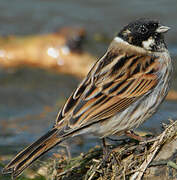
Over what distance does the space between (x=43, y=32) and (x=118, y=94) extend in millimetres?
7796

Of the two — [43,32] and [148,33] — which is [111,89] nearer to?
[148,33]

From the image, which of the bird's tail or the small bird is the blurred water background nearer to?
the small bird

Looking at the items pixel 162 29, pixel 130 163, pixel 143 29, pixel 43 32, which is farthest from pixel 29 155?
pixel 43 32

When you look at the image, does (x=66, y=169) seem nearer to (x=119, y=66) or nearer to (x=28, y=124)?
(x=119, y=66)

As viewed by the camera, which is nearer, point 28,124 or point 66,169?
point 66,169

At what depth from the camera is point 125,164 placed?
17.8 ft

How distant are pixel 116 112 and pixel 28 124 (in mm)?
4002

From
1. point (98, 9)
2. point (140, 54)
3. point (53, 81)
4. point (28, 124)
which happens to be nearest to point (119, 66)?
point (140, 54)

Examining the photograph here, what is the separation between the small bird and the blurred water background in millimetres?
1153

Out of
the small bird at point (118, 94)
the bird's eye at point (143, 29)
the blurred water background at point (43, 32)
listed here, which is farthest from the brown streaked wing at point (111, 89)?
the blurred water background at point (43, 32)

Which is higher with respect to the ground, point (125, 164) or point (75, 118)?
point (75, 118)

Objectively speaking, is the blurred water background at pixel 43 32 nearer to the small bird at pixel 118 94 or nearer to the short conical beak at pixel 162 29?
the small bird at pixel 118 94

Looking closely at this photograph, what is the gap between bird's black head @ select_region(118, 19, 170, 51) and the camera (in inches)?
248

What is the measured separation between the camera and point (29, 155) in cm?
536
